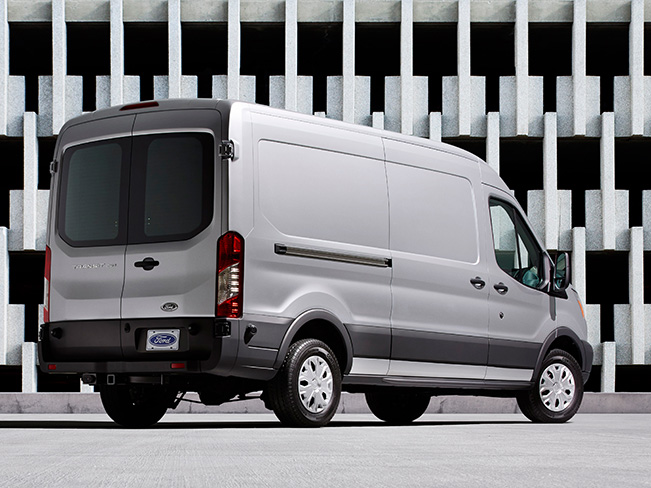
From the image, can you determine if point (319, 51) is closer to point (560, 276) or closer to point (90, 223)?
point (560, 276)

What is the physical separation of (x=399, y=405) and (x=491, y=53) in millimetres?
18281

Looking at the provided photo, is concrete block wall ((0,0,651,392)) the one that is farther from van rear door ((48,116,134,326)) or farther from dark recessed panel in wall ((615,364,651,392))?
van rear door ((48,116,134,326))

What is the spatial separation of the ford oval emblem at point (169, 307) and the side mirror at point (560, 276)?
4.72 metres

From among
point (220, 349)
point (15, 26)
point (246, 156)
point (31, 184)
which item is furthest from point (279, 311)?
point (15, 26)

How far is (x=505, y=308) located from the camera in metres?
12.3

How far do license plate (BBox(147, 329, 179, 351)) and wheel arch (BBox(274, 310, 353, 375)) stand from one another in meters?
0.87

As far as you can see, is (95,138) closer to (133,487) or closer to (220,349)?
(220,349)

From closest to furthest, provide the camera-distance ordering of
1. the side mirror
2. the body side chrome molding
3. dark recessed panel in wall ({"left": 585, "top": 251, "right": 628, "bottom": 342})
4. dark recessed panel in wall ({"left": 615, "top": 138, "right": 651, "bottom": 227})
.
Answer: the body side chrome molding, the side mirror, dark recessed panel in wall ({"left": 615, "top": 138, "right": 651, "bottom": 227}), dark recessed panel in wall ({"left": 585, "top": 251, "right": 628, "bottom": 342})

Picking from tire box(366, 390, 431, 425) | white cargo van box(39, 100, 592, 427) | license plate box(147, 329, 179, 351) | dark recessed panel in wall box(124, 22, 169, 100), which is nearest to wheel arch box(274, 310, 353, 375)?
white cargo van box(39, 100, 592, 427)

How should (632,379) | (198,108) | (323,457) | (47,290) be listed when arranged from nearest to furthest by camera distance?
(323,457) → (198,108) → (47,290) → (632,379)

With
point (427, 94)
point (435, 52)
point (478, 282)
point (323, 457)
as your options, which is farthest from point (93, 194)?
point (435, 52)

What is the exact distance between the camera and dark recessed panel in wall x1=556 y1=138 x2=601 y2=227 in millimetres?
28406

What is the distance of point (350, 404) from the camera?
18156mm

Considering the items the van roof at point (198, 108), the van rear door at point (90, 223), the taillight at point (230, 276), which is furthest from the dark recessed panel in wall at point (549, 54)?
the taillight at point (230, 276)
